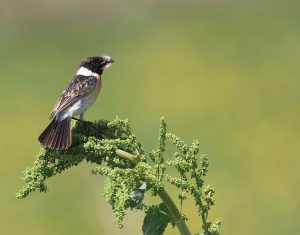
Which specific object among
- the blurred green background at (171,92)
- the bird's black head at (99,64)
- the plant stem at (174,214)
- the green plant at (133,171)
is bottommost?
the plant stem at (174,214)

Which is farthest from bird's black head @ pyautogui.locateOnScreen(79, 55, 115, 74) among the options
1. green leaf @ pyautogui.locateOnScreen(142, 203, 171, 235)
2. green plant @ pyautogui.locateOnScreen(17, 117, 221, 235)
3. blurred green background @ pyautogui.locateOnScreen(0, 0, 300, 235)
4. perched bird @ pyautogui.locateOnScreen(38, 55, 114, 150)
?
blurred green background @ pyautogui.locateOnScreen(0, 0, 300, 235)

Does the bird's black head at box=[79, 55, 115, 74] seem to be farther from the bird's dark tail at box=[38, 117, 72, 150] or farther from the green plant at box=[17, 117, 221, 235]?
the green plant at box=[17, 117, 221, 235]

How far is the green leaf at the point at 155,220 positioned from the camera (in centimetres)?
315

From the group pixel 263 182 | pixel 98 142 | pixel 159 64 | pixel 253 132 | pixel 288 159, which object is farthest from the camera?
pixel 159 64

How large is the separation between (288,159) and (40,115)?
402cm

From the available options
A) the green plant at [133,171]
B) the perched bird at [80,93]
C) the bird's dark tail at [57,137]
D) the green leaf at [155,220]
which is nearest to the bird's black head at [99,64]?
the perched bird at [80,93]

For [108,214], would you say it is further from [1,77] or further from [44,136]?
[1,77]

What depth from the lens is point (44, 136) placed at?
11.8 feet

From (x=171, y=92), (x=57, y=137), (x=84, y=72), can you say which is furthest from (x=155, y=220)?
(x=171, y=92)

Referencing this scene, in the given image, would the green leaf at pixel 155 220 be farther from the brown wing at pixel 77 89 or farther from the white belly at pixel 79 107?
the brown wing at pixel 77 89

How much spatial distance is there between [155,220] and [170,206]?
16cm

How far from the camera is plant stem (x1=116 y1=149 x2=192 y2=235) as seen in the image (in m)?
2.99

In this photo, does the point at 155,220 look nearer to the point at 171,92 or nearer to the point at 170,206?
the point at 170,206

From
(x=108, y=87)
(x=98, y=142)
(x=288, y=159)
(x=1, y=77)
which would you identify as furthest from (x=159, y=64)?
(x=98, y=142)
